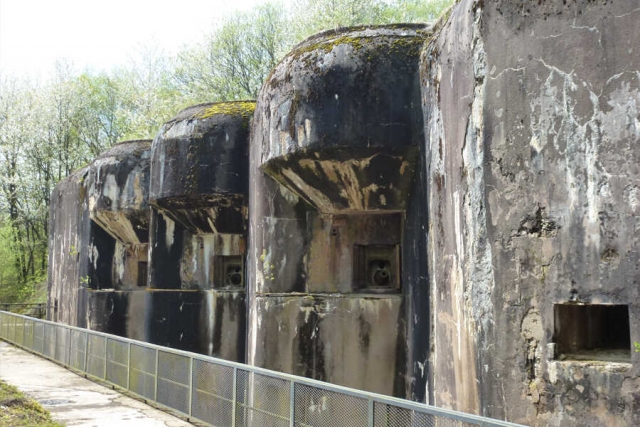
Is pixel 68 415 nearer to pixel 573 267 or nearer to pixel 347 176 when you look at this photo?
pixel 347 176

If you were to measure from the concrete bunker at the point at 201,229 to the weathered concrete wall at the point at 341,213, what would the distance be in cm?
160

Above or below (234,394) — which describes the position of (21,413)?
below

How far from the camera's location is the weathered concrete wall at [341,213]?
745cm

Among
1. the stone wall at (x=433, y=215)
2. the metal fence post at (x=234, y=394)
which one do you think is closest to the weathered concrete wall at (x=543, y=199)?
the stone wall at (x=433, y=215)

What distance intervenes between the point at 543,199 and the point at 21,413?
5.99 m

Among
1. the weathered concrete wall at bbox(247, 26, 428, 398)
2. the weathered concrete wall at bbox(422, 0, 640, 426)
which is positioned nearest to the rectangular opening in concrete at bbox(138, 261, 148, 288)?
the weathered concrete wall at bbox(247, 26, 428, 398)

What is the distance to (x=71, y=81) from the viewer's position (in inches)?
1266

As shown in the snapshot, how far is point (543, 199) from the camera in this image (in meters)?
4.94

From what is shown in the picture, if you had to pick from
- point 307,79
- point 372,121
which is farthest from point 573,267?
point 307,79

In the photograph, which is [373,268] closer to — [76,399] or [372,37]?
[372,37]

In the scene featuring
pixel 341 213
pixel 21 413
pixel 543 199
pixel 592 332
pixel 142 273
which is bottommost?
pixel 21 413

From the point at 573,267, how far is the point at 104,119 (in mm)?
30571

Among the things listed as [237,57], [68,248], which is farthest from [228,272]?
[237,57]

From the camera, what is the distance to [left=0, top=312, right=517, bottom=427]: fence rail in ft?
16.9
